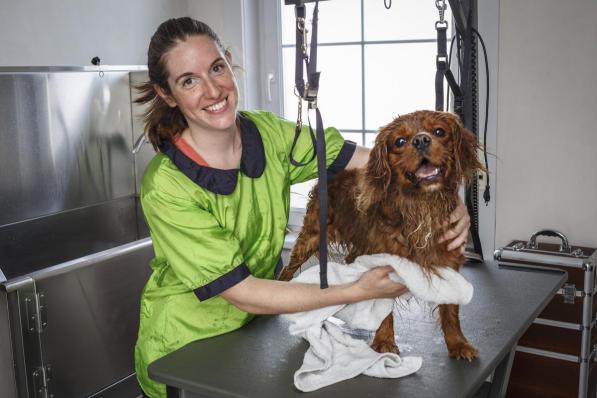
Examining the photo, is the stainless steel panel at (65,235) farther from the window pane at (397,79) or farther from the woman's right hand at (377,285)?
the woman's right hand at (377,285)

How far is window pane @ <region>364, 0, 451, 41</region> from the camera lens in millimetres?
3025

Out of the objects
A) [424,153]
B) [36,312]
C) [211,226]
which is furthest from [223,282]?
[36,312]

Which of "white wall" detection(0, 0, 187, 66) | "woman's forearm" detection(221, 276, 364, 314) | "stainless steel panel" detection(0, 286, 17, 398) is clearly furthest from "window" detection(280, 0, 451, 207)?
"woman's forearm" detection(221, 276, 364, 314)

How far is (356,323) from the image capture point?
1.62 meters

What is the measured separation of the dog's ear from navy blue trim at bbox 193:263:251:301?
0.50 metres

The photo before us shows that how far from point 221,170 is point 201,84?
0.67ft

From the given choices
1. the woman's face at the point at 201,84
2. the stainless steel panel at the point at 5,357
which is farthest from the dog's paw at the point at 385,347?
the stainless steel panel at the point at 5,357

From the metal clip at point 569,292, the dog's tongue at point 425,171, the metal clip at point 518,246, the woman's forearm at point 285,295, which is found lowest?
the metal clip at point 569,292

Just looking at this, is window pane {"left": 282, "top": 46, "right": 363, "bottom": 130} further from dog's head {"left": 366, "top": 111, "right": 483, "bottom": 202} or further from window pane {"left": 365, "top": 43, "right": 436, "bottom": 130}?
dog's head {"left": 366, "top": 111, "right": 483, "bottom": 202}

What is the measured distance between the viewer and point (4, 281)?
217 cm

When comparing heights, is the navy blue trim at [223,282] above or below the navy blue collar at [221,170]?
below

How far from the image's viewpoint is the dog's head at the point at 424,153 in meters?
1.48

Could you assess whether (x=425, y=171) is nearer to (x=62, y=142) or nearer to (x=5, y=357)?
(x=5, y=357)

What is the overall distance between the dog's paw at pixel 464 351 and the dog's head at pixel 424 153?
324mm
